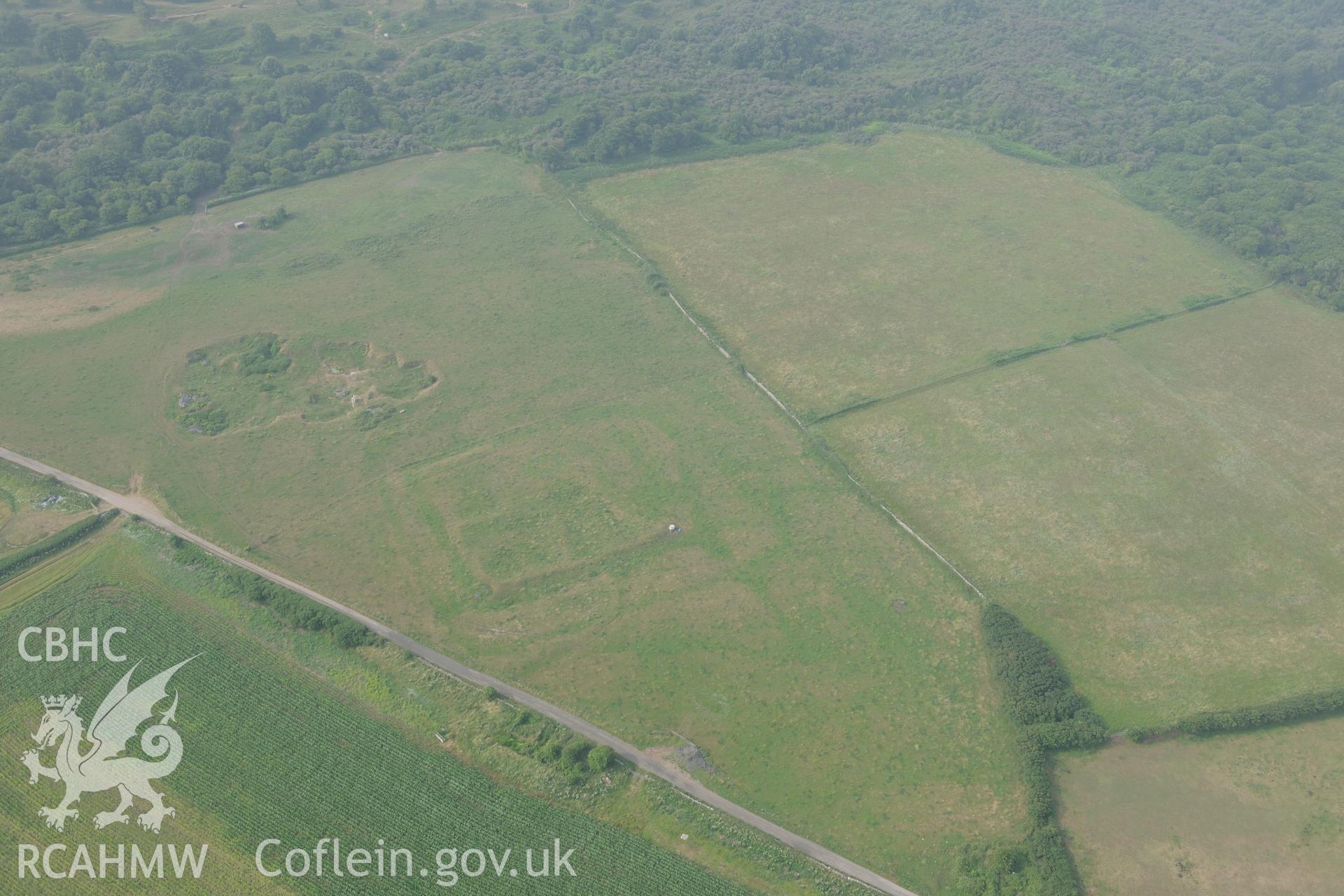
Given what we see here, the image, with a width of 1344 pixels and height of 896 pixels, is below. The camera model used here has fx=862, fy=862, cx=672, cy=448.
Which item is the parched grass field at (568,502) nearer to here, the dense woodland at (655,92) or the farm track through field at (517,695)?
the farm track through field at (517,695)

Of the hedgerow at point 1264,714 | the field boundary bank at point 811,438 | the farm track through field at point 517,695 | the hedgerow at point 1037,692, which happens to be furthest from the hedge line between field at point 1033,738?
the hedgerow at point 1264,714

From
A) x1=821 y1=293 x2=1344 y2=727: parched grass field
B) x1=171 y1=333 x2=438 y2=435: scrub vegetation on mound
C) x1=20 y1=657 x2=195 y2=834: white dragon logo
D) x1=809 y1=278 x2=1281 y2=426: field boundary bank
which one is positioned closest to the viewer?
x1=20 y1=657 x2=195 y2=834: white dragon logo

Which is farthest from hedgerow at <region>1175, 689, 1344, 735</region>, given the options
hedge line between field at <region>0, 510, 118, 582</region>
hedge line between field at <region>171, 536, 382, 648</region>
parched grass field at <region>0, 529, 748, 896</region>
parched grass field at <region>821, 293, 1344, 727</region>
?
hedge line between field at <region>0, 510, 118, 582</region>

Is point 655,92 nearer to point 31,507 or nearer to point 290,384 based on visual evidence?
point 290,384

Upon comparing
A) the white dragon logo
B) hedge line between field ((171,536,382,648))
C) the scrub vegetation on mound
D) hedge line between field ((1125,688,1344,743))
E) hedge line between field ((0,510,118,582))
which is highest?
the scrub vegetation on mound

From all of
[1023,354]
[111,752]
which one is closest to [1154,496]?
[1023,354]

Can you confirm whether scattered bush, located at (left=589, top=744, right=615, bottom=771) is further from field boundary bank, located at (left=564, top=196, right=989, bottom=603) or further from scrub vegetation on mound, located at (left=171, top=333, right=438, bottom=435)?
scrub vegetation on mound, located at (left=171, top=333, right=438, bottom=435)
